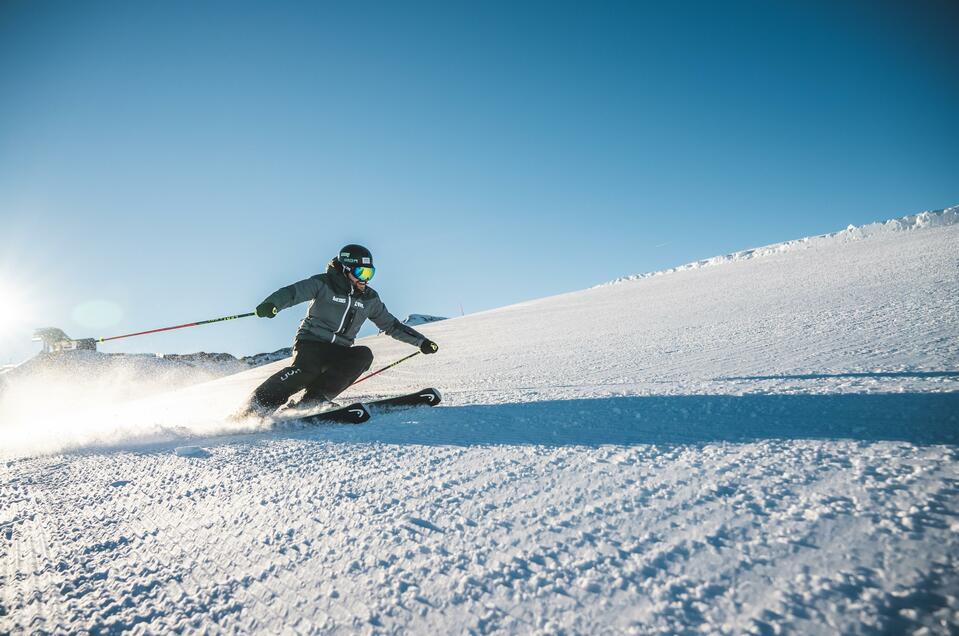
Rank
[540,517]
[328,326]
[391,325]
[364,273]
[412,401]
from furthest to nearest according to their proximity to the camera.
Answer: [391,325] < [364,273] < [328,326] < [412,401] < [540,517]

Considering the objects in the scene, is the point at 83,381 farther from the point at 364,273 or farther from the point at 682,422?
the point at 682,422

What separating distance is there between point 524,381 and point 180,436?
10.6 ft

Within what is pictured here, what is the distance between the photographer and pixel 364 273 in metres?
4.59

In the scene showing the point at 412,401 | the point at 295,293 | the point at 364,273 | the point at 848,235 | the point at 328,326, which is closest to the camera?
the point at 412,401

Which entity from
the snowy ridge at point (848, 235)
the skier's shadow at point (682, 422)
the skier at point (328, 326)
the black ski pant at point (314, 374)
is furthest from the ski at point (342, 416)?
the snowy ridge at point (848, 235)

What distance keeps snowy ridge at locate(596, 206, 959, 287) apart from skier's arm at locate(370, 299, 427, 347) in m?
18.2

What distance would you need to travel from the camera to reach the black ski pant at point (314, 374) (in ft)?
12.8

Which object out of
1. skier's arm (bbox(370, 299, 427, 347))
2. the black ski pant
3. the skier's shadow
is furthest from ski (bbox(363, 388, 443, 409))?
skier's arm (bbox(370, 299, 427, 347))

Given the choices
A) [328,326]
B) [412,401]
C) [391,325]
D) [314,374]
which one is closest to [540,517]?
[412,401]

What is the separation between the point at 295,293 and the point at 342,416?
70.8 inches

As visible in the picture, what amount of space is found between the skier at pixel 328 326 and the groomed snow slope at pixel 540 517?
0.87 m

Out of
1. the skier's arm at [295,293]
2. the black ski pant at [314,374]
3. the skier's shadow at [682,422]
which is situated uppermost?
the skier's arm at [295,293]

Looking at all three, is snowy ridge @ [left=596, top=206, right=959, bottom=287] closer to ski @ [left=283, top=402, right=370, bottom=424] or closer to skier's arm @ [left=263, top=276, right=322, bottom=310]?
skier's arm @ [left=263, top=276, right=322, bottom=310]

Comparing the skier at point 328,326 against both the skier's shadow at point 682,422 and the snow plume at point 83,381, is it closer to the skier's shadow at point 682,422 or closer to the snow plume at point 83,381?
the skier's shadow at point 682,422
